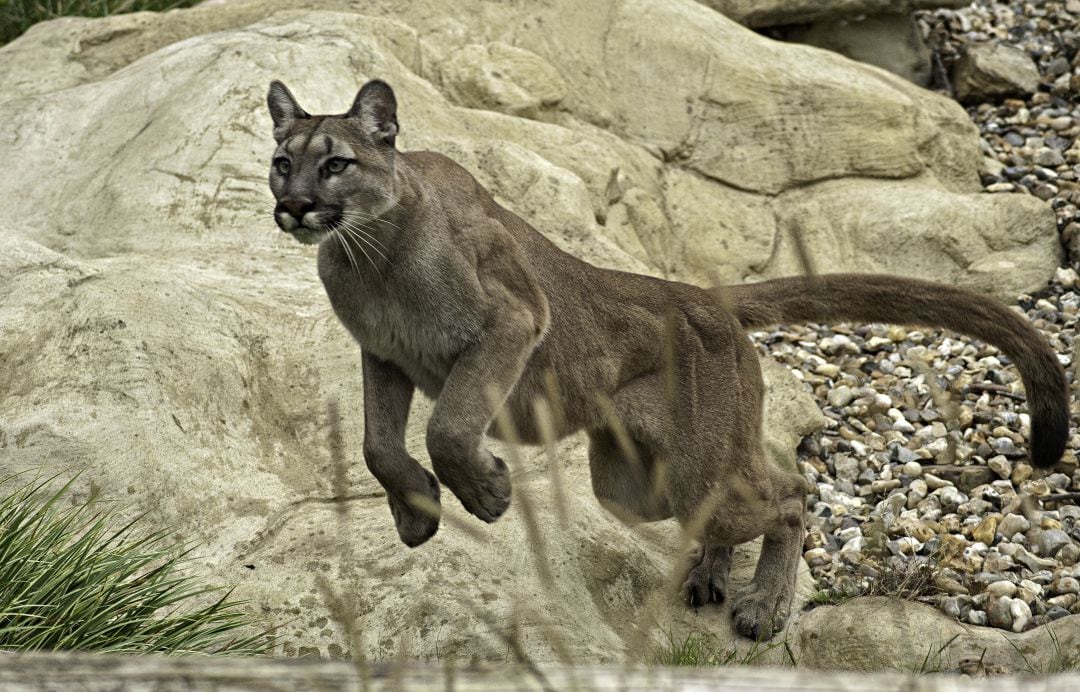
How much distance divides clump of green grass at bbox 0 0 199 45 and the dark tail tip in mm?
9309

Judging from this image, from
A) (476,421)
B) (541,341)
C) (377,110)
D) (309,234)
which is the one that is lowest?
Answer: (541,341)

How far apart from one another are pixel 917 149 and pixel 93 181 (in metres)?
6.17

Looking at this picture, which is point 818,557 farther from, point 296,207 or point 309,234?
point 296,207

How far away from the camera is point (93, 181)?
27.2 ft

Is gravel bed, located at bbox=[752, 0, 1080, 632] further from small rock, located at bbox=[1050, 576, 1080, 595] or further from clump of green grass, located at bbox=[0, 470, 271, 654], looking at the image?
clump of green grass, located at bbox=[0, 470, 271, 654]

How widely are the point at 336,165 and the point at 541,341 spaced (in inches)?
47.7

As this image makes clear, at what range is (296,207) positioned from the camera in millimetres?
4957

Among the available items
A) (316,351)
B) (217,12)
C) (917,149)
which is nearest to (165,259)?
(316,351)

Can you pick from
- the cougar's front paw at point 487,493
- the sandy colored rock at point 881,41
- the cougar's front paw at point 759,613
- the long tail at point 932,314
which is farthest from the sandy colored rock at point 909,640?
the sandy colored rock at point 881,41

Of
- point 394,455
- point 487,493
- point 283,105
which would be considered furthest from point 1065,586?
point 283,105

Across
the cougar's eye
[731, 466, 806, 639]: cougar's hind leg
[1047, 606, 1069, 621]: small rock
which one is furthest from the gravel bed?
the cougar's eye

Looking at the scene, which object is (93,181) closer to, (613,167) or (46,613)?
(613,167)

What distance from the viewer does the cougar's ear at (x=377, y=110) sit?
5.38m

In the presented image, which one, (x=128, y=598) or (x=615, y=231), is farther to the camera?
(x=615, y=231)
